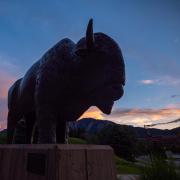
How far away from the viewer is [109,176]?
107 inches

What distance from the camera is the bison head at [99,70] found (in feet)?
8.84

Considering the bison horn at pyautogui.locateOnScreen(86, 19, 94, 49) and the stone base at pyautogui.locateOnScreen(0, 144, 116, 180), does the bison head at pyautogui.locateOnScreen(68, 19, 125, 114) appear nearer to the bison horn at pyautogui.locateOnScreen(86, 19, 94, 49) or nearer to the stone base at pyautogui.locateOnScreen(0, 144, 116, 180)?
the bison horn at pyautogui.locateOnScreen(86, 19, 94, 49)

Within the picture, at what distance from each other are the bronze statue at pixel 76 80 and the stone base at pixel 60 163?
0.31 m

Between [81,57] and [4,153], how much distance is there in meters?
1.54

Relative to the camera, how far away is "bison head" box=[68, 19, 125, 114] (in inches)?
106

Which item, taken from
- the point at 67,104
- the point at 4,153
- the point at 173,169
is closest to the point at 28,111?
the point at 4,153

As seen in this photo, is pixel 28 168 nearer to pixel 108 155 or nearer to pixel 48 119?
pixel 48 119

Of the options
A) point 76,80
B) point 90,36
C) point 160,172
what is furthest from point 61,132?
point 160,172

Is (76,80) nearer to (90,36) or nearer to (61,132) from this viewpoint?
(90,36)

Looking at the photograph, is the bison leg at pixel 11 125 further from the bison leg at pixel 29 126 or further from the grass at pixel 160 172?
the grass at pixel 160 172

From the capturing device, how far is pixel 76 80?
2979 mm

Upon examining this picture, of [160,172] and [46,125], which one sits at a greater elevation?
[46,125]

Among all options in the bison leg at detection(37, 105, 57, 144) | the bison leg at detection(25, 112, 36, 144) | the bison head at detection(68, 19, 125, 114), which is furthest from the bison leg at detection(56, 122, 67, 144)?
the bison leg at detection(25, 112, 36, 144)

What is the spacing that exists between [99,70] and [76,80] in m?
0.30
